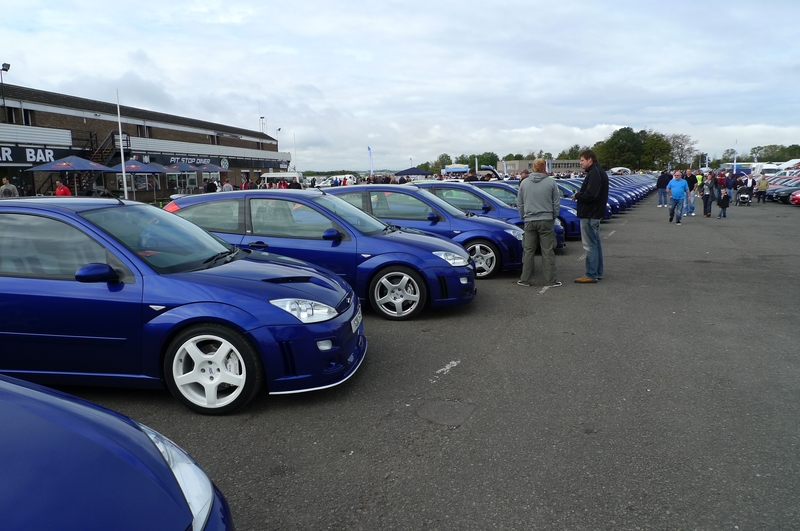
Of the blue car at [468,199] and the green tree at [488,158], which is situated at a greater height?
the green tree at [488,158]

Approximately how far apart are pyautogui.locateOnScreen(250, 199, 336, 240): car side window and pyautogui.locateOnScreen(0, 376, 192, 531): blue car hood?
4586 millimetres

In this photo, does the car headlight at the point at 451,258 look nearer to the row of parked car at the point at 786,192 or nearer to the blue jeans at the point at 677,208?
the blue jeans at the point at 677,208

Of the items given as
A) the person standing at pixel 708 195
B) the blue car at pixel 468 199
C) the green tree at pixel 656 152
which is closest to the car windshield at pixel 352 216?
the blue car at pixel 468 199

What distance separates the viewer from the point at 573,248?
13.2 m

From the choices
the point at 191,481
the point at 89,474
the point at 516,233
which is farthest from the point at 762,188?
the point at 89,474

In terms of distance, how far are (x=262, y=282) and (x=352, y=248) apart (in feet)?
8.04

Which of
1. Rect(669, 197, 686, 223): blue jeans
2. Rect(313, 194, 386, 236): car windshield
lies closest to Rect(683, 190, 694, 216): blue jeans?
Rect(669, 197, 686, 223): blue jeans

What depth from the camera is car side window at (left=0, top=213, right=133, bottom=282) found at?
409 centimetres

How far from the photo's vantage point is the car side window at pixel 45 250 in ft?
13.4

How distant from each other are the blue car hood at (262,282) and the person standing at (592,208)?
508cm

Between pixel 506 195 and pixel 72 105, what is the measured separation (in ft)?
129

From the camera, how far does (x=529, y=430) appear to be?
376 centimetres

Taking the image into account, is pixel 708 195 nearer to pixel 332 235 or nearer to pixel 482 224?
pixel 482 224

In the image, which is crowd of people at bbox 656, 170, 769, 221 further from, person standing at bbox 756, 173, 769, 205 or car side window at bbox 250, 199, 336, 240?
car side window at bbox 250, 199, 336, 240
